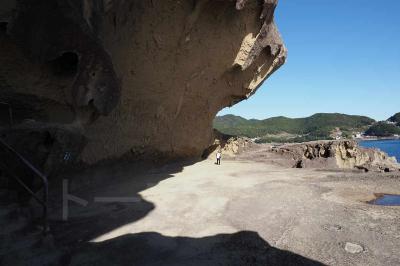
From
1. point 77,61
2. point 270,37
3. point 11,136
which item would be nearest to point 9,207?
point 11,136

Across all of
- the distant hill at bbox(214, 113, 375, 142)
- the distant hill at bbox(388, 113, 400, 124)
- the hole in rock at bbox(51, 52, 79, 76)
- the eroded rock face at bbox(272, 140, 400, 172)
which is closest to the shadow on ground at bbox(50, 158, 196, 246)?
the hole in rock at bbox(51, 52, 79, 76)

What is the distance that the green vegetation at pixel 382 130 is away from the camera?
122 m

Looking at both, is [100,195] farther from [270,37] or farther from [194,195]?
[270,37]

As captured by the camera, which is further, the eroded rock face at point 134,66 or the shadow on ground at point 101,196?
the eroded rock face at point 134,66

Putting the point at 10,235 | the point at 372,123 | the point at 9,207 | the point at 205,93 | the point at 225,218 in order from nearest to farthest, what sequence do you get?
the point at 10,235 < the point at 9,207 < the point at 225,218 < the point at 205,93 < the point at 372,123

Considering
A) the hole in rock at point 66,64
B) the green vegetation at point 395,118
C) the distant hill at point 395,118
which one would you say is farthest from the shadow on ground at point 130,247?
the distant hill at point 395,118

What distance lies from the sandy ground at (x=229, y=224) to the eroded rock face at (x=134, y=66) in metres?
1.73

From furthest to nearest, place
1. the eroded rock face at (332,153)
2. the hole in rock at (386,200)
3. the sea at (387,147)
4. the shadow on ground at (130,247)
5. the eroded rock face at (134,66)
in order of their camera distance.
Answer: the sea at (387,147), the eroded rock face at (332,153), the hole in rock at (386,200), the eroded rock face at (134,66), the shadow on ground at (130,247)

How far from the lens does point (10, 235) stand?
17.0 feet

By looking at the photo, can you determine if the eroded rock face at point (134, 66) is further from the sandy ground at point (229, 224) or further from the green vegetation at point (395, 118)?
the green vegetation at point (395, 118)

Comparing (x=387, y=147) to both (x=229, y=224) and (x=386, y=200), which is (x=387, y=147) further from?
(x=229, y=224)

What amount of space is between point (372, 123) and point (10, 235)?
480ft

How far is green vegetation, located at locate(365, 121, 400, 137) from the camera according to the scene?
400ft

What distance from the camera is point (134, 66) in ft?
39.5
